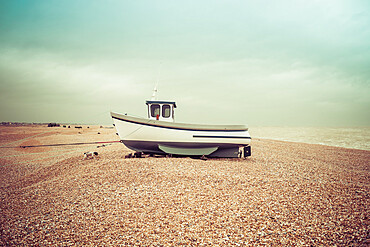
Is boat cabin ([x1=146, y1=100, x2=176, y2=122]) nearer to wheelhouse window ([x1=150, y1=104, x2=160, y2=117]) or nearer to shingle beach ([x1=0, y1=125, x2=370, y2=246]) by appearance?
wheelhouse window ([x1=150, y1=104, x2=160, y2=117])

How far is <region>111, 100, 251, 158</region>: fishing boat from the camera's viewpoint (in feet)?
30.5

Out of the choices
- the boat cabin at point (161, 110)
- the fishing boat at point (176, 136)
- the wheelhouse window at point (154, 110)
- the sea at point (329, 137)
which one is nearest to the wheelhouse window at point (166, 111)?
the boat cabin at point (161, 110)

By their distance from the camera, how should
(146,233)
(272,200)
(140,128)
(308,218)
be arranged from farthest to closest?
(140,128) < (272,200) < (308,218) < (146,233)

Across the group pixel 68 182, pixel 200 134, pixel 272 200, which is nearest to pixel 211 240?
pixel 272 200

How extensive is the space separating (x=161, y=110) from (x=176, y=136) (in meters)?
2.21

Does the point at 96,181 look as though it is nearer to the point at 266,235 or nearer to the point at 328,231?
the point at 266,235

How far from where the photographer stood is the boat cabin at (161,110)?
10.8m

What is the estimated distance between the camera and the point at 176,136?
9445 mm

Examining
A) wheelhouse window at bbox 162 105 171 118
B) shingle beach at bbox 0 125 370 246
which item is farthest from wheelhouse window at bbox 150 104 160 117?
shingle beach at bbox 0 125 370 246

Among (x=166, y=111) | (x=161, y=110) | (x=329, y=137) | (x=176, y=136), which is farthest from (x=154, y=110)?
(x=329, y=137)

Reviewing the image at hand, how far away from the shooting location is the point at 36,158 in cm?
1185

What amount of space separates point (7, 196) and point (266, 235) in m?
7.48

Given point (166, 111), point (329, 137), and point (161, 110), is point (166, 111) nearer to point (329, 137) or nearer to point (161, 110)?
point (161, 110)

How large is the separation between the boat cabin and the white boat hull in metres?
1.60
